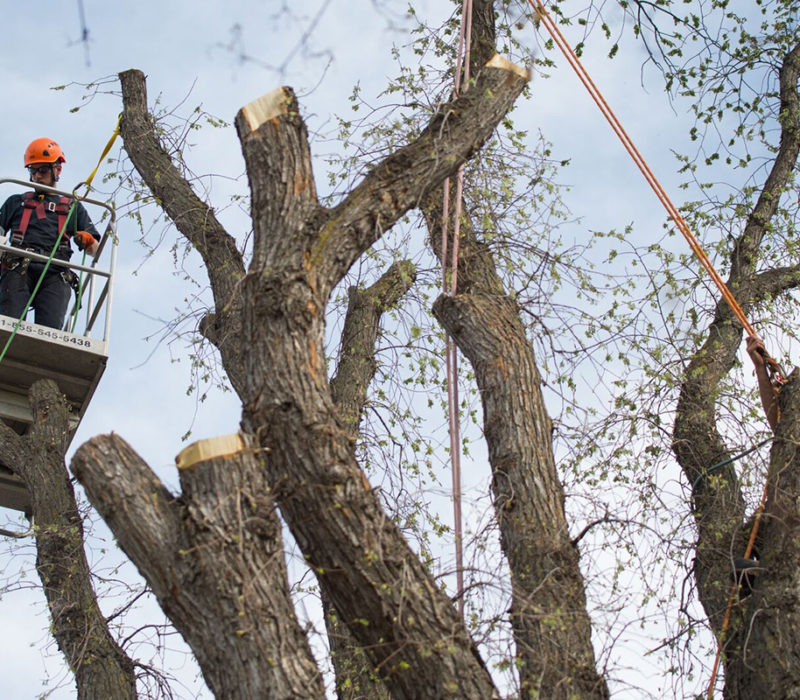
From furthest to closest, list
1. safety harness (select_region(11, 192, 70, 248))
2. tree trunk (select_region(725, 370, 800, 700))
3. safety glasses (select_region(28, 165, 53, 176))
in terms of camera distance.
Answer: safety glasses (select_region(28, 165, 53, 176)) < safety harness (select_region(11, 192, 70, 248)) < tree trunk (select_region(725, 370, 800, 700))

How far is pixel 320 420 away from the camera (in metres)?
4.13

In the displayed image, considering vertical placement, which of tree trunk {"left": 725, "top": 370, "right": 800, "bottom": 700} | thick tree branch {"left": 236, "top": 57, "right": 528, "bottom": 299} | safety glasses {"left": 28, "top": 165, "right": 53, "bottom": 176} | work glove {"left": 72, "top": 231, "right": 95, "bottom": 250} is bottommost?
tree trunk {"left": 725, "top": 370, "right": 800, "bottom": 700}

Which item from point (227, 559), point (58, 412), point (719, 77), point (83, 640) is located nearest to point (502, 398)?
point (227, 559)

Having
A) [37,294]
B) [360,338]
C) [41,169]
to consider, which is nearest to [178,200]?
[37,294]

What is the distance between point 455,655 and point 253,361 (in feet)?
4.26

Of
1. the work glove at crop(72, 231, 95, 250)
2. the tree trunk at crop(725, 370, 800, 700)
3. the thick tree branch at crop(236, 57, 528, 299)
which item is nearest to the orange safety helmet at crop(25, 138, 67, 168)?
the work glove at crop(72, 231, 95, 250)

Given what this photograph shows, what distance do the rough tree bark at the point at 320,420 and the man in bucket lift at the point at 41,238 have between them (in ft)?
11.0

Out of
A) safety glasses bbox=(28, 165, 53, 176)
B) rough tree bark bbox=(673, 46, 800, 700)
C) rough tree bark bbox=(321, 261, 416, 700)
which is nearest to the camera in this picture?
rough tree bark bbox=(673, 46, 800, 700)

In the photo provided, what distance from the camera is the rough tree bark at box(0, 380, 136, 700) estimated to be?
5852 millimetres

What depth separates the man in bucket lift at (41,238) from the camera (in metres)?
7.43

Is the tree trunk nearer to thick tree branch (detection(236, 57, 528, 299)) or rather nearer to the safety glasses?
thick tree branch (detection(236, 57, 528, 299))

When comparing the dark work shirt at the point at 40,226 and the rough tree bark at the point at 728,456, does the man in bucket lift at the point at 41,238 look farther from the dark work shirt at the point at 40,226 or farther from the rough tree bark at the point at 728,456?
the rough tree bark at the point at 728,456

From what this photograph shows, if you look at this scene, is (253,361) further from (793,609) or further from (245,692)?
(793,609)

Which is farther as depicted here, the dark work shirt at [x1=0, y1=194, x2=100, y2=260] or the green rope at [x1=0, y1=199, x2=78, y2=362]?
the dark work shirt at [x1=0, y1=194, x2=100, y2=260]
